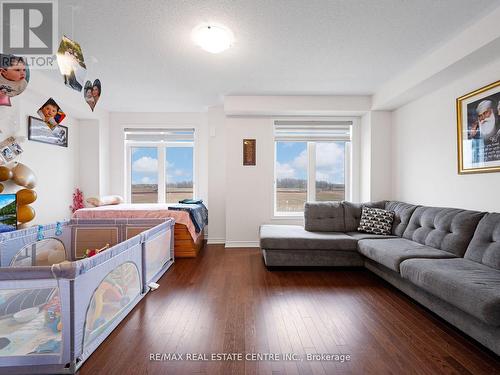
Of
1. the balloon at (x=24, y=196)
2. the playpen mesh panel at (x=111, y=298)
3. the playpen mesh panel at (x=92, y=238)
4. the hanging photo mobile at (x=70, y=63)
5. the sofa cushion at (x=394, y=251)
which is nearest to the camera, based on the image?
the playpen mesh panel at (x=111, y=298)

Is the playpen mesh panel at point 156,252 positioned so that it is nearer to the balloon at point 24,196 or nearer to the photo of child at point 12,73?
the balloon at point 24,196

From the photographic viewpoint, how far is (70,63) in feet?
5.78

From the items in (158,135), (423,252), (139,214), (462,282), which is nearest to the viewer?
(462,282)

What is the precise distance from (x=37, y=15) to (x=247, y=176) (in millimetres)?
3086

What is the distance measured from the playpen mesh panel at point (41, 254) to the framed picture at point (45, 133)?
1.78 meters

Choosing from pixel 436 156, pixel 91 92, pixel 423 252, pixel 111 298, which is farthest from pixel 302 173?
pixel 111 298

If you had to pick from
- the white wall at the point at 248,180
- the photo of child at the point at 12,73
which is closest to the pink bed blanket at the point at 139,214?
the white wall at the point at 248,180

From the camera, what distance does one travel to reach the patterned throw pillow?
3.33 m

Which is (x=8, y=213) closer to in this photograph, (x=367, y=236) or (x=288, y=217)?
(x=288, y=217)

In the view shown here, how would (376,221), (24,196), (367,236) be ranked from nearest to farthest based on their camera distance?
(24,196) → (367,236) → (376,221)

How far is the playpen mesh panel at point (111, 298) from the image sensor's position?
1585 millimetres

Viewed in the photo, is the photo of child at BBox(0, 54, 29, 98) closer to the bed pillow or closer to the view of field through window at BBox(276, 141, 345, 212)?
the bed pillow

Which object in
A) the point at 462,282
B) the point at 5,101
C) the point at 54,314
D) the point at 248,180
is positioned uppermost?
→ the point at 5,101

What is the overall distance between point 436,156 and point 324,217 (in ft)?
5.30
